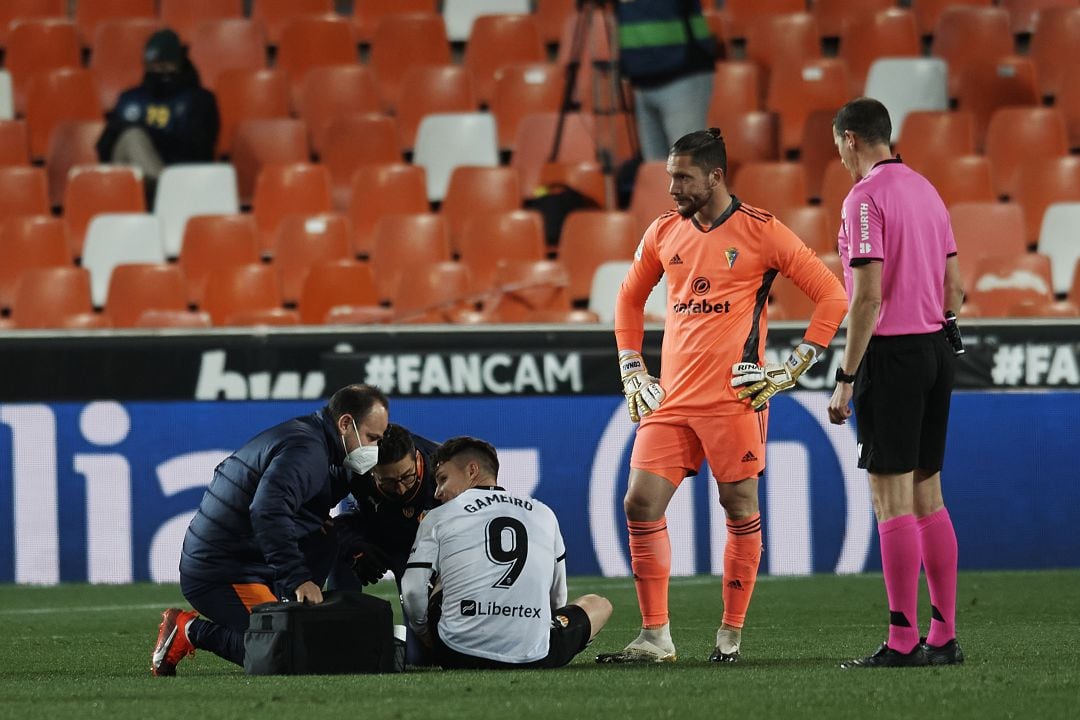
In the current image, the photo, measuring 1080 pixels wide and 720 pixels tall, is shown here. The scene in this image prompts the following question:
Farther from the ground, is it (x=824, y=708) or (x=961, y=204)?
(x=961, y=204)

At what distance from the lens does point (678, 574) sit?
970cm

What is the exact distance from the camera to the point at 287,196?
1209 centimetres

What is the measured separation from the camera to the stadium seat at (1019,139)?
12.1 m

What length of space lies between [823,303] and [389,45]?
25.3 ft

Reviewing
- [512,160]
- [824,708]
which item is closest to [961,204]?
[512,160]

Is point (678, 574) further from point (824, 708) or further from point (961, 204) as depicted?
point (824, 708)

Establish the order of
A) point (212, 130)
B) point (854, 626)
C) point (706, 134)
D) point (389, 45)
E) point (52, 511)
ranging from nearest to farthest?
point (706, 134), point (854, 626), point (52, 511), point (212, 130), point (389, 45)

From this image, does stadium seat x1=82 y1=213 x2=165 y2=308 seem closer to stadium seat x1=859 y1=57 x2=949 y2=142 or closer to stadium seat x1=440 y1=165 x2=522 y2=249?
stadium seat x1=440 y1=165 x2=522 y2=249

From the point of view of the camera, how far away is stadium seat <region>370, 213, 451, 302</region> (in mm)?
11352

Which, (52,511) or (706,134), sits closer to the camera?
(706,134)

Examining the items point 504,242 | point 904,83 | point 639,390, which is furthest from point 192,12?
point 639,390

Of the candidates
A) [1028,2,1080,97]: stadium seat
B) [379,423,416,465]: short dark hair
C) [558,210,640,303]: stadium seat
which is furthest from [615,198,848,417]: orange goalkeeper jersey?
[1028,2,1080,97]: stadium seat

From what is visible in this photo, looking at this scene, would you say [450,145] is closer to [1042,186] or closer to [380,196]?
[380,196]

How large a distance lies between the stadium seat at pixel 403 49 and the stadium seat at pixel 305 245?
7.11 ft
